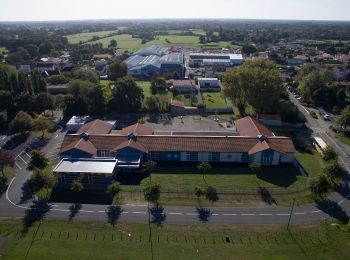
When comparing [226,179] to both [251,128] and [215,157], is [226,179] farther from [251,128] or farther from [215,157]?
[251,128]

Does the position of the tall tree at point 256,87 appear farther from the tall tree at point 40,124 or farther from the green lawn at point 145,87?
the tall tree at point 40,124

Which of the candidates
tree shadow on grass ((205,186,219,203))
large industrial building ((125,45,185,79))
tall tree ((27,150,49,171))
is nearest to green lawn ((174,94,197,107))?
large industrial building ((125,45,185,79))

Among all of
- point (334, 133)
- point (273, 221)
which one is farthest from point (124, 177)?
point (334, 133)

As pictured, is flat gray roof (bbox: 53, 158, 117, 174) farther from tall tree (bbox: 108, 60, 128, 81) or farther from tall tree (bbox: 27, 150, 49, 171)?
tall tree (bbox: 108, 60, 128, 81)

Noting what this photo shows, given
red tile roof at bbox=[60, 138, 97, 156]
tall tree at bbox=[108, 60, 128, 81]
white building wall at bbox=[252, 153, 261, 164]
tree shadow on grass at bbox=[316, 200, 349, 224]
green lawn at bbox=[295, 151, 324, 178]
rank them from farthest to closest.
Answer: tall tree at bbox=[108, 60, 128, 81]
white building wall at bbox=[252, 153, 261, 164]
red tile roof at bbox=[60, 138, 97, 156]
green lawn at bbox=[295, 151, 324, 178]
tree shadow on grass at bbox=[316, 200, 349, 224]

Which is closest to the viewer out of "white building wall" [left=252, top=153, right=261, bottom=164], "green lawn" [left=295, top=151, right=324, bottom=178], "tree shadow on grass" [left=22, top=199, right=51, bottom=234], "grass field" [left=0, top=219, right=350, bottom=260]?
"grass field" [left=0, top=219, right=350, bottom=260]

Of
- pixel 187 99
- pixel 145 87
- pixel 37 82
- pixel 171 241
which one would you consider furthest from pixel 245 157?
pixel 37 82

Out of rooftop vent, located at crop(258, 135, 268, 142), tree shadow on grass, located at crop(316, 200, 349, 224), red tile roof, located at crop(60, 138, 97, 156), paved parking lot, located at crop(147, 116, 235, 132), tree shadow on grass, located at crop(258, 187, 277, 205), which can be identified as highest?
rooftop vent, located at crop(258, 135, 268, 142)
